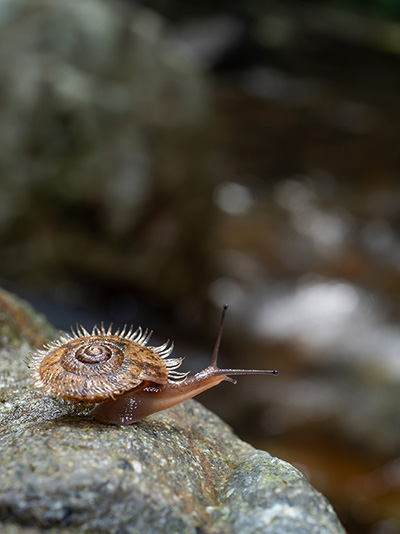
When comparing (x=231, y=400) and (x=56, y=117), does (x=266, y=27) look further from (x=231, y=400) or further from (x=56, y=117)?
(x=231, y=400)

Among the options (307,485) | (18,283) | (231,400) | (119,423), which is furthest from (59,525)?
(18,283)

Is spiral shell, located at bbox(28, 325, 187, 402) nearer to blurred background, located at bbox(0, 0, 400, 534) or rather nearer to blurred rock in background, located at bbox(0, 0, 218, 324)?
blurred background, located at bbox(0, 0, 400, 534)

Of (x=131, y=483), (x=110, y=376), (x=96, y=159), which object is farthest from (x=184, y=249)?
(x=131, y=483)

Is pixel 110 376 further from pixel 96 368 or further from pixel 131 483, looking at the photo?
pixel 131 483

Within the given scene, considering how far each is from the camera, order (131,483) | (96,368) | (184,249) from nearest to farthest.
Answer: (131,483), (96,368), (184,249)

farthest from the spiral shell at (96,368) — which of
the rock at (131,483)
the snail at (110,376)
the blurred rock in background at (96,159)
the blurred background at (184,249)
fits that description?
the blurred rock in background at (96,159)

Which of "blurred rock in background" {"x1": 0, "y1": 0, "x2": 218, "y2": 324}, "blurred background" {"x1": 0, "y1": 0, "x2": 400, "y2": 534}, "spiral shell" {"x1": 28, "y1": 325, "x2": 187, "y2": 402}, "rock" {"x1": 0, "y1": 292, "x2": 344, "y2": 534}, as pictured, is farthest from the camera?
"blurred rock in background" {"x1": 0, "y1": 0, "x2": 218, "y2": 324}

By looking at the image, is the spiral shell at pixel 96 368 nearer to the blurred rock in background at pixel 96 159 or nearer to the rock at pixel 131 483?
the rock at pixel 131 483

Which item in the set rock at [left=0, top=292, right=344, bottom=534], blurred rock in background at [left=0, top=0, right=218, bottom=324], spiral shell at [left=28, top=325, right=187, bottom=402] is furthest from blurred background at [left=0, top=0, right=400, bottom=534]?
spiral shell at [left=28, top=325, right=187, bottom=402]
